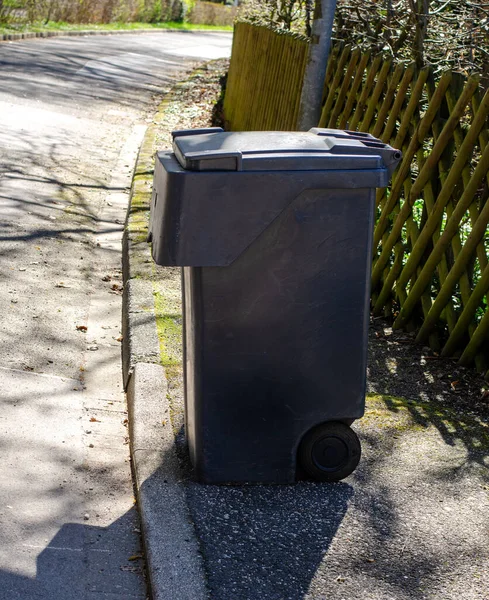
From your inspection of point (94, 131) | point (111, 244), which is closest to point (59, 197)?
point (111, 244)

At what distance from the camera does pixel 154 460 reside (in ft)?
11.5

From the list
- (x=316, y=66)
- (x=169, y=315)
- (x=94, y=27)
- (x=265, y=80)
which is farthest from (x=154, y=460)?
(x=94, y=27)

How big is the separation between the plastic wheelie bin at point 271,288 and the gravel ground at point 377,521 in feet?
0.54

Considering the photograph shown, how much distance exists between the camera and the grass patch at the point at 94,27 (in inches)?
1001

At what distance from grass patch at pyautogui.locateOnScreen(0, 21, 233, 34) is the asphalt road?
1408cm

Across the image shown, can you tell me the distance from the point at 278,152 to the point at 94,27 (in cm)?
3129

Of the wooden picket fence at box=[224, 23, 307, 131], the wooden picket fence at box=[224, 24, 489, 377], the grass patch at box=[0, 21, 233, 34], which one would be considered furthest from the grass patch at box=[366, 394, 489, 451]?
the grass patch at box=[0, 21, 233, 34]

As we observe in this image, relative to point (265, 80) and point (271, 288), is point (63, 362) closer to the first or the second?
point (271, 288)

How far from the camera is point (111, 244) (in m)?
7.28

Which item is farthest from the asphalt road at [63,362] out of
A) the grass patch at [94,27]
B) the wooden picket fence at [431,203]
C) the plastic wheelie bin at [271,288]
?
the grass patch at [94,27]

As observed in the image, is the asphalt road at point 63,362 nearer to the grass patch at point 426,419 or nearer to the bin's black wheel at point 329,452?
the bin's black wheel at point 329,452

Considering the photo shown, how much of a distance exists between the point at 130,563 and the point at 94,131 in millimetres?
9839

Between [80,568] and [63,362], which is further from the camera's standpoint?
[63,362]

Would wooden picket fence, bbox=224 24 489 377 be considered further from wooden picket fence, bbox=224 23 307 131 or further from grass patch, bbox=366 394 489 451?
wooden picket fence, bbox=224 23 307 131
